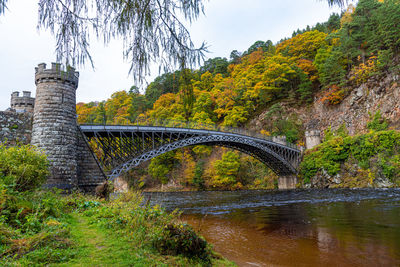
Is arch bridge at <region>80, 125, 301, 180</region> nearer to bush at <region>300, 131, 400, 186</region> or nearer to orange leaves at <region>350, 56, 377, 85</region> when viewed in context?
bush at <region>300, 131, 400, 186</region>

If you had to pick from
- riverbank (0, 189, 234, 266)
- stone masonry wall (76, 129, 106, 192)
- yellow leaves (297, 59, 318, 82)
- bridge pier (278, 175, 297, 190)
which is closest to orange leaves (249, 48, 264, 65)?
yellow leaves (297, 59, 318, 82)

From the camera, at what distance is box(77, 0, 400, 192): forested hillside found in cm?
2938

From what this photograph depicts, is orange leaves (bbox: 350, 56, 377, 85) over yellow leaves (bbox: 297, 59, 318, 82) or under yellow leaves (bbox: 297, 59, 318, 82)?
under

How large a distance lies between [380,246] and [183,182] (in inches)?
1385

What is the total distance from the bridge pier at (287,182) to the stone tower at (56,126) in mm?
26299

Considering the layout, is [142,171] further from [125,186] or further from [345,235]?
[345,235]

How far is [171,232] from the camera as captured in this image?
4.17 m

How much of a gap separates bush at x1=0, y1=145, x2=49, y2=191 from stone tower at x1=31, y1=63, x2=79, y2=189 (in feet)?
17.9

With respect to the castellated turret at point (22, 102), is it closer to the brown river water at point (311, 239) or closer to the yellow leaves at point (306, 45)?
the brown river water at point (311, 239)

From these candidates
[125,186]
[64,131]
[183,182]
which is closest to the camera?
[64,131]

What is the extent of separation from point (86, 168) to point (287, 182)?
25.7 m

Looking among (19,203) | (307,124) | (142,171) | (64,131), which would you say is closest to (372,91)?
(307,124)

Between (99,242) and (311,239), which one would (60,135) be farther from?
(311,239)

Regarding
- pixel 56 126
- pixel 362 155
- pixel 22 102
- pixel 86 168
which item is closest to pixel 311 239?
pixel 86 168
